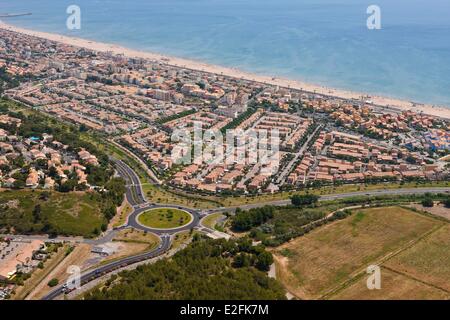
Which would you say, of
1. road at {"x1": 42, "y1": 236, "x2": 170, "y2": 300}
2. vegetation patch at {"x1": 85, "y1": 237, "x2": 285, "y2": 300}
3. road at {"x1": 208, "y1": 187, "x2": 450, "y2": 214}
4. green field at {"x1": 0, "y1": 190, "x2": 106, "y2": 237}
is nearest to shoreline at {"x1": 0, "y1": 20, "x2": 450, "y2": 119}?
road at {"x1": 208, "y1": 187, "x2": 450, "y2": 214}

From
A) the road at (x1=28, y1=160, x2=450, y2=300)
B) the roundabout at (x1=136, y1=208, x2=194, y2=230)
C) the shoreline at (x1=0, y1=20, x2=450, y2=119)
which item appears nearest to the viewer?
the road at (x1=28, y1=160, x2=450, y2=300)

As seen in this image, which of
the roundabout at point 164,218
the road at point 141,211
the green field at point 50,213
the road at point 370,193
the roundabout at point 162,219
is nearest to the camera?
the road at point 141,211

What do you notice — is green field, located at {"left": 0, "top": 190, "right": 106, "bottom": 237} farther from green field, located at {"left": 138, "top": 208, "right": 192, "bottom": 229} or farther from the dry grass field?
the dry grass field

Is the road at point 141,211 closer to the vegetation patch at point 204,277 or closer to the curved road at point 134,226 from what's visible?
the curved road at point 134,226

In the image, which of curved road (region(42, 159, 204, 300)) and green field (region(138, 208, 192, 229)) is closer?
curved road (region(42, 159, 204, 300))

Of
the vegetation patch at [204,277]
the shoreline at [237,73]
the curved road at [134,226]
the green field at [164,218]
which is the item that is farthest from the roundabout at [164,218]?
the shoreline at [237,73]
